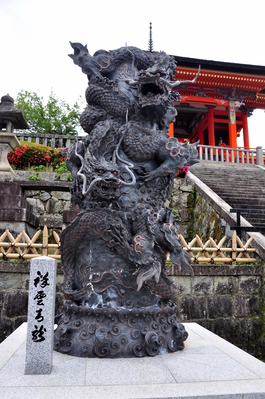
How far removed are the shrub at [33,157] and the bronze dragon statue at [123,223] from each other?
25.8ft

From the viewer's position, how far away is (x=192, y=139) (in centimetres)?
2311

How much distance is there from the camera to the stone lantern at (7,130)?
27.8ft

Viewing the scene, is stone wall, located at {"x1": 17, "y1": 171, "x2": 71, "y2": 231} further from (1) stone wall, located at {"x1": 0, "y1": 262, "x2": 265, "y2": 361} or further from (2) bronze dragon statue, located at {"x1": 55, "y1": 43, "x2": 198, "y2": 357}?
(2) bronze dragon statue, located at {"x1": 55, "y1": 43, "x2": 198, "y2": 357}

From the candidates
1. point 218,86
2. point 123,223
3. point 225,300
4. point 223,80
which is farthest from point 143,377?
point 218,86

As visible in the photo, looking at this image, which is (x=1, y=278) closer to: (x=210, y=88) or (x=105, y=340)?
(x=105, y=340)

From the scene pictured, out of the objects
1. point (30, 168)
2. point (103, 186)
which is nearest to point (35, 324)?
point (103, 186)

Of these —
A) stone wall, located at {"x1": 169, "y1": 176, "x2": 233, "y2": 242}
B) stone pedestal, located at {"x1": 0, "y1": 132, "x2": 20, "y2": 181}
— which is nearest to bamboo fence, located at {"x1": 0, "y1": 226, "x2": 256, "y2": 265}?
stone wall, located at {"x1": 169, "y1": 176, "x2": 233, "y2": 242}

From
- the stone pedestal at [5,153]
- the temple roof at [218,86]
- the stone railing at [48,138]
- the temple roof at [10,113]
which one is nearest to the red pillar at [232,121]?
the temple roof at [218,86]

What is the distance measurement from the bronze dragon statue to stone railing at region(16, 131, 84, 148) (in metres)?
8.86

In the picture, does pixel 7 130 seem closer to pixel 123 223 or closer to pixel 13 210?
pixel 13 210

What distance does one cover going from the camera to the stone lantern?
27.8 feet

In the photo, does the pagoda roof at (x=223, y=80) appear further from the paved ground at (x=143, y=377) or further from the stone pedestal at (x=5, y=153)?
the paved ground at (x=143, y=377)

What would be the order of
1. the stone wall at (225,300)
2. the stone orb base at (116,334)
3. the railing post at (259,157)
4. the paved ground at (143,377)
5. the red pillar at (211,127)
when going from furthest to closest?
the red pillar at (211,127), the railing post at (259,157), the stone wall at (225,300), the stone orb base at (116,334), the paved ground at (143,377)

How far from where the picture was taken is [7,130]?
8836 millimetres
